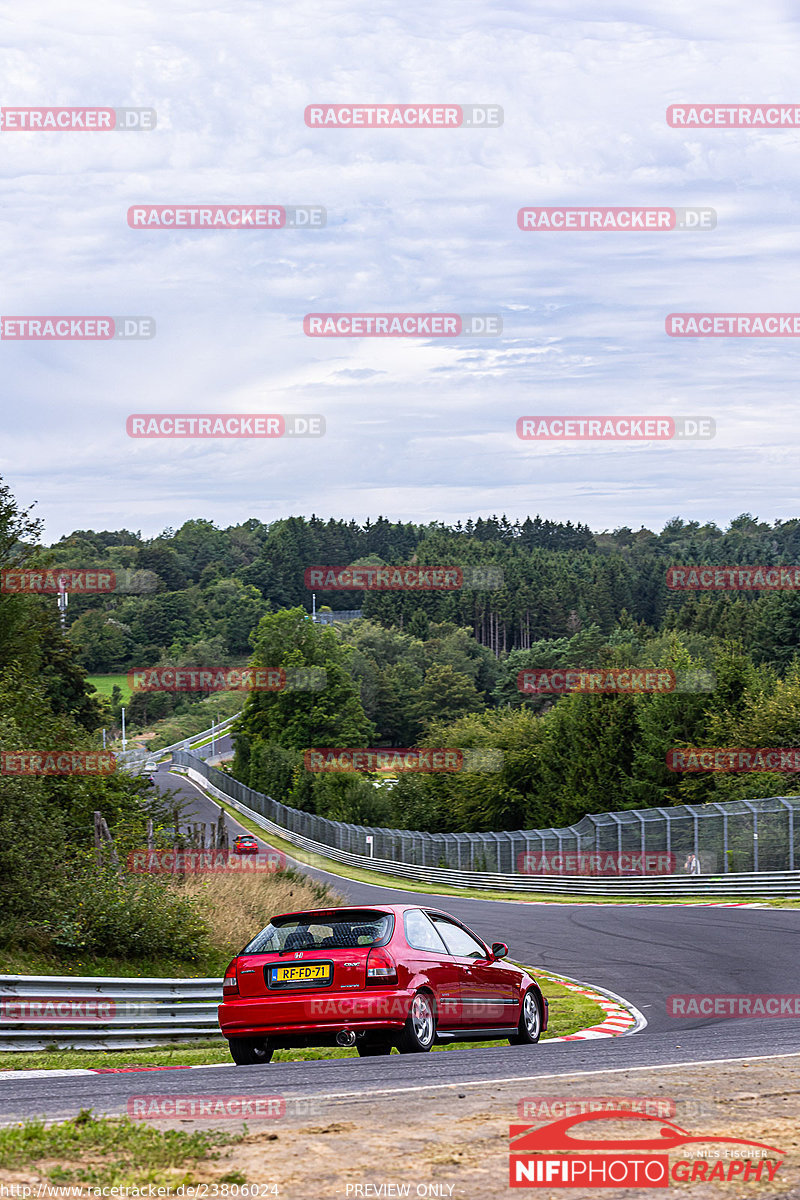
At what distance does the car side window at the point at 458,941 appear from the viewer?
36.9 ft

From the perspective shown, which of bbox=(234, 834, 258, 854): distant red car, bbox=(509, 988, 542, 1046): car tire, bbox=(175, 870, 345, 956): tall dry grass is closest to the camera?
bbox=(509, 988, 542, 1046): car tire

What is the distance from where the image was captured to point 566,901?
38219mm

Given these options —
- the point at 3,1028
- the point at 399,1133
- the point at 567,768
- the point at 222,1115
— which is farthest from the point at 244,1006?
the point at 567,768

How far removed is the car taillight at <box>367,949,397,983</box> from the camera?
32.4 ft

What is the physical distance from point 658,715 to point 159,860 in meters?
37.8

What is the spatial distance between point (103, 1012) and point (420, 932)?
11.1ft

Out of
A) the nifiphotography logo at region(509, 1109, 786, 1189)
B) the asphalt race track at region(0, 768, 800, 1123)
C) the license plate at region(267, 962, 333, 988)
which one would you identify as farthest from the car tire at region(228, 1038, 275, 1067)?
the nifiphotography logo at region(509, 1109, 786, 1189)

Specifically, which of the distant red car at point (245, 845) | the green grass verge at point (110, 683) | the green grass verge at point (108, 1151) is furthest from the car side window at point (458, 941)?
the green grass verge at point (110, 683)

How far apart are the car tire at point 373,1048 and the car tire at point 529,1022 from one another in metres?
2.31

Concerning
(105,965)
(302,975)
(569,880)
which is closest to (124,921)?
(105,965)

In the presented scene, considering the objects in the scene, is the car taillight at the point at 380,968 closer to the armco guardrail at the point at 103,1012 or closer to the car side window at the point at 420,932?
the car side window at the point at 420,932

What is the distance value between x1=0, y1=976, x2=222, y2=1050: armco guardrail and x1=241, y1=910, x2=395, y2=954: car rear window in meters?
2.21

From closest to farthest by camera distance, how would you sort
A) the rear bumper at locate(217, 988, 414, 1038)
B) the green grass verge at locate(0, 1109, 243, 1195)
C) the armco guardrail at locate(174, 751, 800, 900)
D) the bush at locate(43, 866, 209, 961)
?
the green grass verge at locate(0, 1109, 243, 1195), the rear bumper at locate(217, 988, 414, 1038), the bush at locate(43, 866, 209, 961), the armco guardrail at locate(174, 751, 800, 900)

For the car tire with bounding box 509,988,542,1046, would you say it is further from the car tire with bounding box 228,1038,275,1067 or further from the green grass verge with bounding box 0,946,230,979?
the green grass verge with bounding box 0,946,230,979
